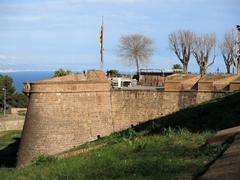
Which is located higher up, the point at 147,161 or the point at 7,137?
the point at 147,161

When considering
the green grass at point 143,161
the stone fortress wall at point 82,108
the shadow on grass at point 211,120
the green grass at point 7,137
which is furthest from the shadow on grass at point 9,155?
the green grass at point 143,161

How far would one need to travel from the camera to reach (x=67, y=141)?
1064 inches

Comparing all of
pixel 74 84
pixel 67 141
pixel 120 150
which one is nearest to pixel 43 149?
pixel 67 141

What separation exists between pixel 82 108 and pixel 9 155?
8330 millimetres

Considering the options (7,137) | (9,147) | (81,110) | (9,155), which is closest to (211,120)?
(81,110)

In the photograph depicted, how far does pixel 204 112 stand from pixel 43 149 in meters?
15.4

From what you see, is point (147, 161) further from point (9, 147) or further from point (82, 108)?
point (9, 147)

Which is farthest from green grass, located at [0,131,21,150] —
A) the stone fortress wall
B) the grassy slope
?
the grassy slope

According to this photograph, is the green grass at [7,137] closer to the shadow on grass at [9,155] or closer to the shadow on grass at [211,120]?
the shadow on grass at [9,155]

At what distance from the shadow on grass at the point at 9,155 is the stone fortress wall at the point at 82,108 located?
2583 mm

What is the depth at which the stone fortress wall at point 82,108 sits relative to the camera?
27.0m

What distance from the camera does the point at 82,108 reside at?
92.6 ft

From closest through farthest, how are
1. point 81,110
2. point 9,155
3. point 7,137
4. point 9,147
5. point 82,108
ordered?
point 81,110 → point 82,108 → point 9,155 → point 9,147 → point 7,137

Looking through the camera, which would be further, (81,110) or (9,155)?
(9,155)
